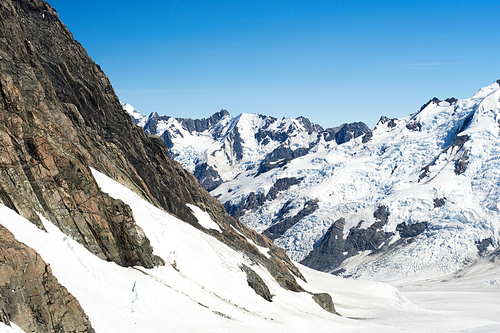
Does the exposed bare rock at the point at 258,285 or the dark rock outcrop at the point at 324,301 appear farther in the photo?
the dark rock outcrop at the point at 324,301

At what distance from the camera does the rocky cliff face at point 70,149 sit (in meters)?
23.6

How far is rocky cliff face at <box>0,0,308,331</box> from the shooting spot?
77.4 ft

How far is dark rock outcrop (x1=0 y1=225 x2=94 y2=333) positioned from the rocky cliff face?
21 cm

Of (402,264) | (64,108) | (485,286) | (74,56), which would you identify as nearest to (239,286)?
(64,108)

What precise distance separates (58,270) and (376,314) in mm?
50464

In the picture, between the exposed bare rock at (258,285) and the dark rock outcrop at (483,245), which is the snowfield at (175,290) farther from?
the dark rock outcrop at (483,245)

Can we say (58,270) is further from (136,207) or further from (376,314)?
(376,314)

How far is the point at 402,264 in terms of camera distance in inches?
7323

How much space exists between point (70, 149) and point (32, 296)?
57.4 feet

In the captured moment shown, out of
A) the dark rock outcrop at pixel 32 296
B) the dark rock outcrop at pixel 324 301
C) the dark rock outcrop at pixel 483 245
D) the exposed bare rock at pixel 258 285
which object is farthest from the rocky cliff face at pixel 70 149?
the dark rock outcrop at pixel 483 245

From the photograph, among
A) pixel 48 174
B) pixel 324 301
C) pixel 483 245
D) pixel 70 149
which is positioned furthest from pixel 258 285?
pixel 483 245

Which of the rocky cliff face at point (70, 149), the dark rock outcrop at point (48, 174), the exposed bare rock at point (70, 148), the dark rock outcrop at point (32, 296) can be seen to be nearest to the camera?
the dark rock outcrop at point (32, 296)

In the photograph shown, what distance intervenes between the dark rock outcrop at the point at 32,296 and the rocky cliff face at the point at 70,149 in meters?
0.21

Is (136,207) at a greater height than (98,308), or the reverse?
(136,207)
